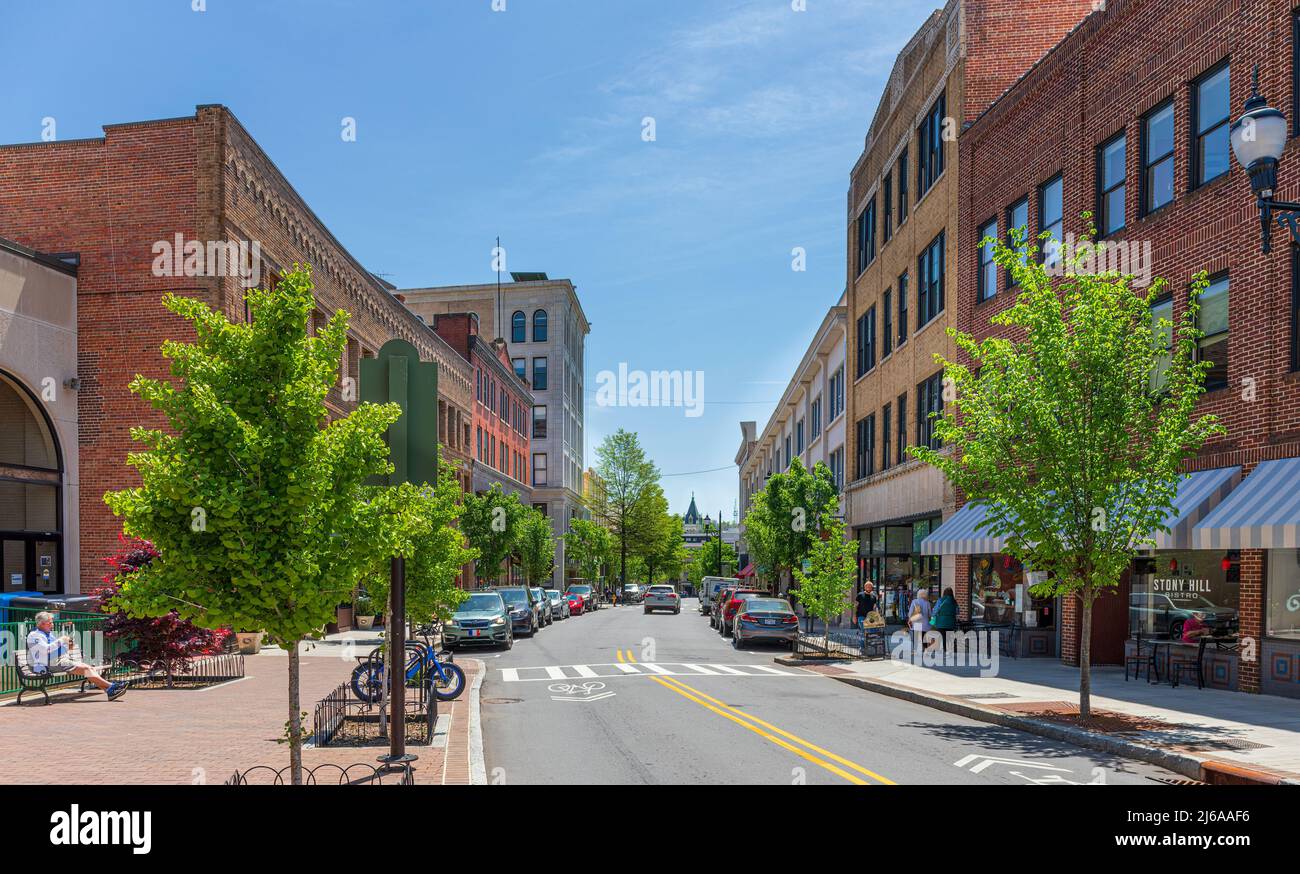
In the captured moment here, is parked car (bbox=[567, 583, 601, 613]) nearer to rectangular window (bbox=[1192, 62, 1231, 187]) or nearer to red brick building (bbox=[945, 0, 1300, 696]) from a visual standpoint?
red brick building (bbox=[945, 0, 1300, 696])

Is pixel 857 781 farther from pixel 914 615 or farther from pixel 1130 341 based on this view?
pixel 914 615

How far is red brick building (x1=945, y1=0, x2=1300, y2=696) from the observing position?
51.6ft

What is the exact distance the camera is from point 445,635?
2823cm

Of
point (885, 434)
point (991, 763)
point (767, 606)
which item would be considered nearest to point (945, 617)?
point (767, 606)

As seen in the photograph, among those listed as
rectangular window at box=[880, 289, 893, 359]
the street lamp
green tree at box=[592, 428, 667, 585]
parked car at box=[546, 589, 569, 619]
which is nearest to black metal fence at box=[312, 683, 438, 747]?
the street lamp

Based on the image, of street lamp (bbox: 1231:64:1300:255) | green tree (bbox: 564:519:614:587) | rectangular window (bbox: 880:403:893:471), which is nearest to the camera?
street lamp (bbox: 1231:64:1300:255)

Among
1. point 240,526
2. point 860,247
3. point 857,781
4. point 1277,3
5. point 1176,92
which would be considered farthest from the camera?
point 860,247

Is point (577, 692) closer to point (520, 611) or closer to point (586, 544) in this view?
point (520, 611)

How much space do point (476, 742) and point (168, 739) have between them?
11.4 feet

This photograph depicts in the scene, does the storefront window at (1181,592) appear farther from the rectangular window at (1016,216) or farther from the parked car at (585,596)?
the parked car at (585,596)

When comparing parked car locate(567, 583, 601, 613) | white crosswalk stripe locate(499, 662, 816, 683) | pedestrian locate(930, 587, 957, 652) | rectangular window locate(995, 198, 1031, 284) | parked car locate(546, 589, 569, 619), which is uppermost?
rectangular window locate(995, 198, 1031, 284)

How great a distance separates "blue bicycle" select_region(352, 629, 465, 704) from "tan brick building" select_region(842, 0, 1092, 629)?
16.2 metres

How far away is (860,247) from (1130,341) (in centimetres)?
2885
